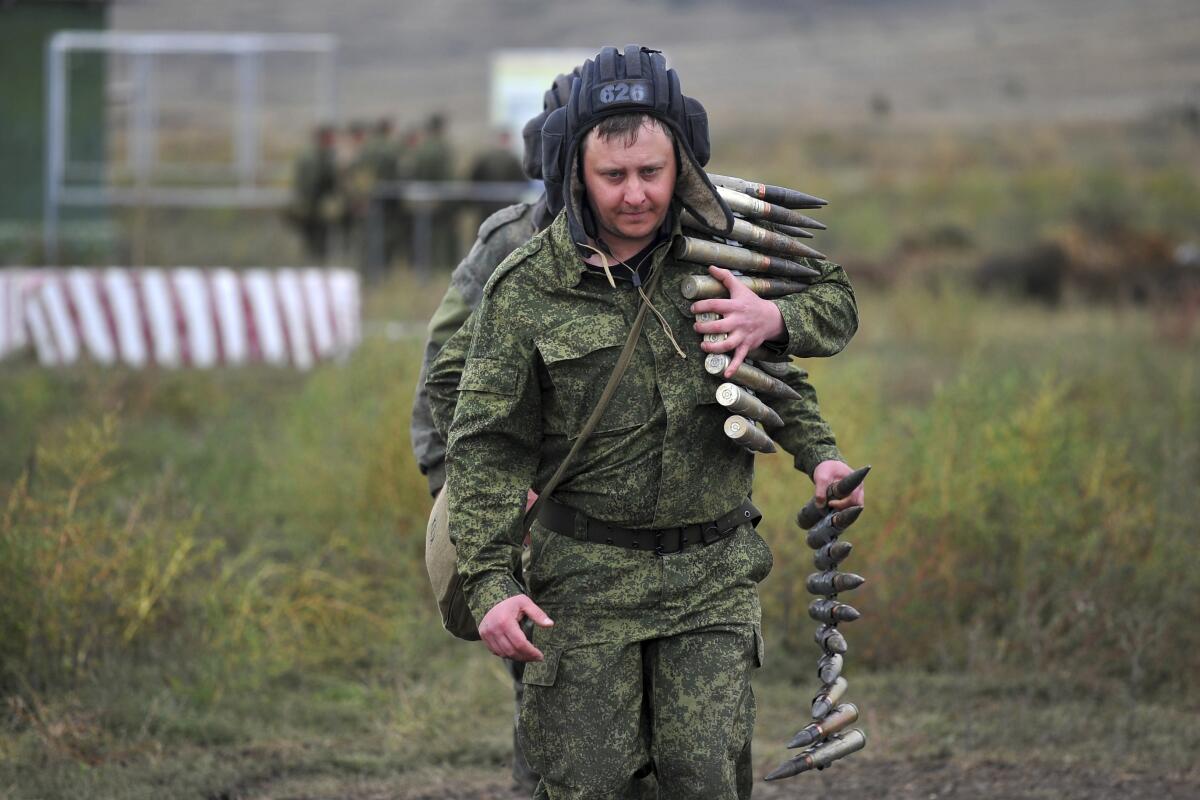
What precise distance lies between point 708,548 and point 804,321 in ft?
1.86

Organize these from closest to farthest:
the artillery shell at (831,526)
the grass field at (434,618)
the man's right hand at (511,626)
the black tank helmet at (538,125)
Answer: the man's right hand at (511,626), the artillery shell at (831,526), the black tank helmet at (538,125), the grass field at (434,618)

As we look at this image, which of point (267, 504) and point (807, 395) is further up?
point (807, 395)

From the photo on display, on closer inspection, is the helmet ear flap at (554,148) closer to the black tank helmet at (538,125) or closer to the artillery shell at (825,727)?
the black tank helmet at (538,125)

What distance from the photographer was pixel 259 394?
483 inches

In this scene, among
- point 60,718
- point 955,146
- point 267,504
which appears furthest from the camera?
point 955,146

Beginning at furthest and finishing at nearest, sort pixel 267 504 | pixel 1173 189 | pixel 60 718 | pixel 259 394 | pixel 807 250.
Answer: pixel 1173 189 → pixel 259 394 → pixel 267 504 → pixel 60 718 → pixel 807 250

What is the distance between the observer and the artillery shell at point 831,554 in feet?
13.3

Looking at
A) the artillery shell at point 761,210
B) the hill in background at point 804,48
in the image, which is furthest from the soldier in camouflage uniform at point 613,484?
the hill in background at point 804,48

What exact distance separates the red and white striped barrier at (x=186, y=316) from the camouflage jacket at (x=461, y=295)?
7959 millimetres

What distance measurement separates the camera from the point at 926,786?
5711 millimetres

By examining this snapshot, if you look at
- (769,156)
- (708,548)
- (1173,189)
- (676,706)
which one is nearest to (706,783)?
(676,706)

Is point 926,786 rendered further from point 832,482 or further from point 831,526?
point 832,482

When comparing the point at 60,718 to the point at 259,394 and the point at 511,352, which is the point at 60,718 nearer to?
the point at 511,352

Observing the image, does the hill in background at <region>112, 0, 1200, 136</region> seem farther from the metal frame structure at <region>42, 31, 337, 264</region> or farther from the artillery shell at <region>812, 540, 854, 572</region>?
the artillery shell at <region>812, 540, 854, 572</region>
